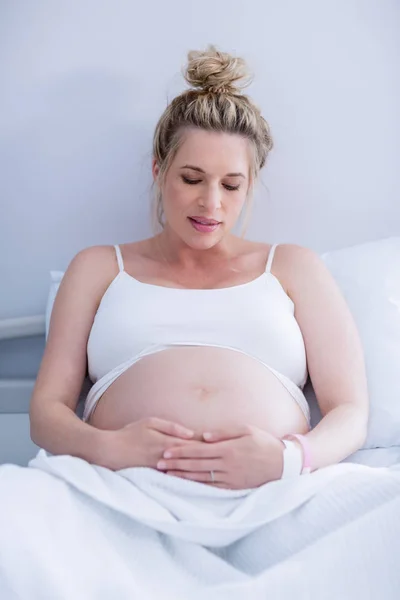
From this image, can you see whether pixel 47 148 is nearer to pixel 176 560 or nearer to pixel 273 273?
pixel 273 273

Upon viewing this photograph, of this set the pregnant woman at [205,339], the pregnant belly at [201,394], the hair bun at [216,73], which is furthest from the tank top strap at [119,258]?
the hair bun at [216,73]

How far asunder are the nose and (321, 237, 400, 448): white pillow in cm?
38

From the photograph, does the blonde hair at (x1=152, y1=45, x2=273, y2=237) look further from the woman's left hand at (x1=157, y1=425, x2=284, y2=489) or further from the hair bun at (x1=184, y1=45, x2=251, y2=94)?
the woman's left hand at (x1=157, y1=425, x2=284, y2=489)

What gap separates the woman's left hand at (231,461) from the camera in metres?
1.30

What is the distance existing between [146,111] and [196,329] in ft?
2.18

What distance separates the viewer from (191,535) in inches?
46.1

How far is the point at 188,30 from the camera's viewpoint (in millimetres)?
1925

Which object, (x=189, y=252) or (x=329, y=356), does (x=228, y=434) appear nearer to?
(x=329, y=356)

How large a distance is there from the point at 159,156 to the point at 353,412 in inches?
25.9

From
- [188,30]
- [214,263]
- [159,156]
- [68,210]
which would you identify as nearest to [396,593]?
[214,263]

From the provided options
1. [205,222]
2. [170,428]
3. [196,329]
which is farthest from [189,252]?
[170,428]

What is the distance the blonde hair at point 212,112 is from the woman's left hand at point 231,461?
0.60m

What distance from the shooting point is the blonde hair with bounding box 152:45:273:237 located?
1595 millimetres

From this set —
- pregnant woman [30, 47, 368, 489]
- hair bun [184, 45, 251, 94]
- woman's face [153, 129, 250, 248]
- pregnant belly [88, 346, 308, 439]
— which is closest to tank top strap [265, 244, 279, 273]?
pregnant woman [30, 47, 368, 489]
